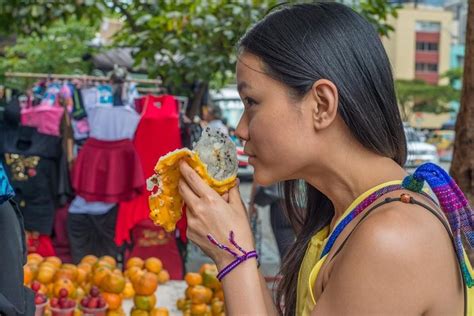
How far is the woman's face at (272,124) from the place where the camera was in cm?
137

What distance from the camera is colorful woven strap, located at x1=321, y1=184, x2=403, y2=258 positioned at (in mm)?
1370

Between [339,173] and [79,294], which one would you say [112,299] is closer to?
[79,294]

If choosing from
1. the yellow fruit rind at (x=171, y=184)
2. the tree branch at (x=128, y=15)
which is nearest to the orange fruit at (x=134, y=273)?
the yellow fruit rind at (x=171, y=184)

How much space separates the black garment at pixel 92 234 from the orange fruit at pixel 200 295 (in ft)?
7.74

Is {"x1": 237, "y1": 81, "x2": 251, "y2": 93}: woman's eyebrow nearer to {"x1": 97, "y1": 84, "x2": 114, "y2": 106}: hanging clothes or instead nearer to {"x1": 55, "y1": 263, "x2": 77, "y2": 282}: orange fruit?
{"x1": 55, "y1": 263, "x2": 77, "y2": 282}: orange fruit

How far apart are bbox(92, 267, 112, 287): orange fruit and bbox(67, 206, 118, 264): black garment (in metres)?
2.06

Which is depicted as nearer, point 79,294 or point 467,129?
point 467,129

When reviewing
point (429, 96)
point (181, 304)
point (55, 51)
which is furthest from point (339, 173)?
point (429, 96)

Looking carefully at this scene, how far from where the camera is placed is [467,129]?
3.08 meters

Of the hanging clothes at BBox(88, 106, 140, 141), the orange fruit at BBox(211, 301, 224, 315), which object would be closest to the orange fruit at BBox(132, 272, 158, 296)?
the orange fruit at BBox(211, 301, 224, 315)

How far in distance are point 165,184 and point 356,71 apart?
55 cm

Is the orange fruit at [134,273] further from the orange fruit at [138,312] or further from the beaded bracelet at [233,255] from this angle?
the beaded bracelet at [233,255]

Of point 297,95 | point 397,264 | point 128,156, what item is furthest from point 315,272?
point 128,156

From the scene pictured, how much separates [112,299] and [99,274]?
0.23m
